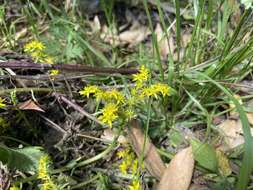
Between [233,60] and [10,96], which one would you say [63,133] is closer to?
[10,96]

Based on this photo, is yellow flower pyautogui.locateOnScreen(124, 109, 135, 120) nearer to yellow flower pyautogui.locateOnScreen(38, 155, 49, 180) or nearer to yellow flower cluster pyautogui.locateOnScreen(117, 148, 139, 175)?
yellow flower cluster pyautogui.locateOnScreen(117, 148, 139, 175)

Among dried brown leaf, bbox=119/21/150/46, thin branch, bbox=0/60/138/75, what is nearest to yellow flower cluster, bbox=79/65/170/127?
thin branch, bbox=0/60/138/75

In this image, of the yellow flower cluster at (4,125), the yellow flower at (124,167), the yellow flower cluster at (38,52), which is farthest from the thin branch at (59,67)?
the yellow flower at (124,167)

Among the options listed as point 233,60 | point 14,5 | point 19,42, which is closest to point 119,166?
point 233,60

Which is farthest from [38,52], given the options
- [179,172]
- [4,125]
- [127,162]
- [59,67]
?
[179,172]

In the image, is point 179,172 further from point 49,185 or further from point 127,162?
point 49,185

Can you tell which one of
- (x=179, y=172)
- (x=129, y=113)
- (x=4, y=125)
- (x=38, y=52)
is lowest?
(x=179, y=172)
